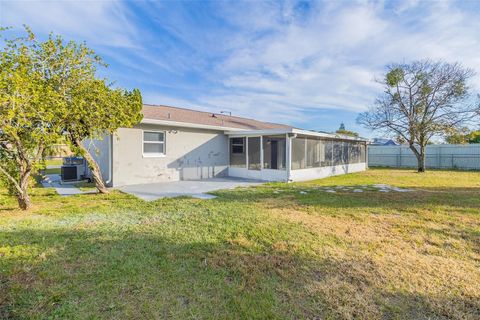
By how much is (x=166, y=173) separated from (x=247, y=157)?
13.6ft

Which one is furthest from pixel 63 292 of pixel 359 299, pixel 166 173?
pixel 166 173

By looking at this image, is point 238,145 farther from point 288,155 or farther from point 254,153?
point 288,155

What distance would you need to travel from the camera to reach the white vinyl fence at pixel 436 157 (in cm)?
1972

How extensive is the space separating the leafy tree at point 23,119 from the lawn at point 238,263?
78 cm

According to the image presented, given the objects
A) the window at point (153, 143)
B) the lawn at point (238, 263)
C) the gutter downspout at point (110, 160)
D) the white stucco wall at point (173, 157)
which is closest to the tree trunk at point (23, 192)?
the lawn at point (238, 263)

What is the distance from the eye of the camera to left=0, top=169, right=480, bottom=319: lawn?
2.43 metres

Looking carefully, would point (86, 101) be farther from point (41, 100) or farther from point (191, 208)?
point (191, 208)

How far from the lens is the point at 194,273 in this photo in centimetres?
306

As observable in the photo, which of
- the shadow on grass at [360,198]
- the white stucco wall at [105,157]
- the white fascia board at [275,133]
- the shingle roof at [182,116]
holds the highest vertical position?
the shingle roof at [182,116]

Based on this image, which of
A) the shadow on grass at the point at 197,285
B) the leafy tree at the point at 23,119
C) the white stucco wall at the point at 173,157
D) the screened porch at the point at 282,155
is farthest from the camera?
the screened porch at the point at 282,155

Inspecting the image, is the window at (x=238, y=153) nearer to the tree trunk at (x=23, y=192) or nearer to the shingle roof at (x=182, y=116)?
the shingle roof at (x=182, y=116)

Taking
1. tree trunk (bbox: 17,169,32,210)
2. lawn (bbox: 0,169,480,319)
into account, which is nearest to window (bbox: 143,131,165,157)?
tree trunk (bbox: 17,169,32,210)

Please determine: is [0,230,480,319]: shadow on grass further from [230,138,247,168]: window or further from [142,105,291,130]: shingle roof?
[230,138,247,168]: window

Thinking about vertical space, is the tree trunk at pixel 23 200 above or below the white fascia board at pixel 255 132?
below
